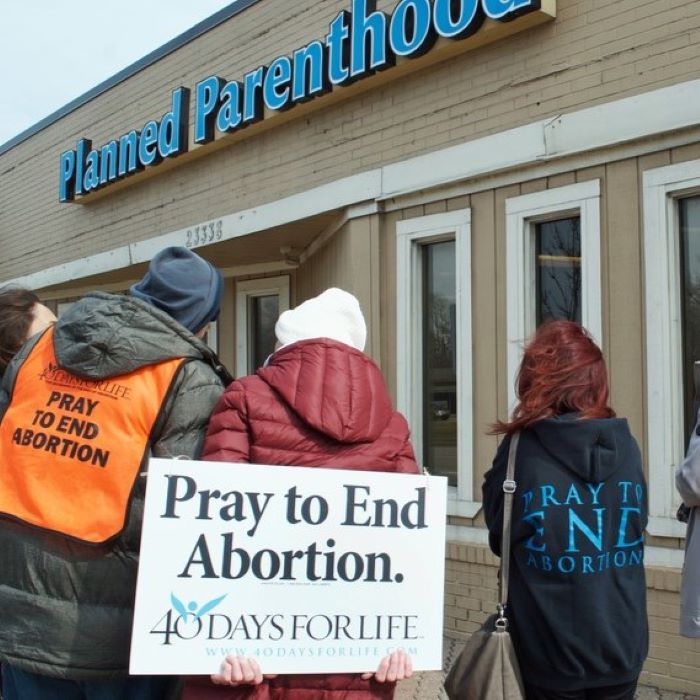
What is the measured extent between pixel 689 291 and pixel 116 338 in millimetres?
3784

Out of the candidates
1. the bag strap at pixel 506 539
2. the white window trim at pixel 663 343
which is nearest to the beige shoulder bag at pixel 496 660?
the bag strap at pixel 506 539

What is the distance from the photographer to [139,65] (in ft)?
35.5

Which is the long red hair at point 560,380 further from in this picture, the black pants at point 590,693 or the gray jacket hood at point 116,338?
the gray jacket hood at point 116,338

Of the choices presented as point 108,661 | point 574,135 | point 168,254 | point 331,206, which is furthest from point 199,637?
point 331,206

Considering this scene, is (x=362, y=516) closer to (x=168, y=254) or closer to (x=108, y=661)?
(x=108, y=661)

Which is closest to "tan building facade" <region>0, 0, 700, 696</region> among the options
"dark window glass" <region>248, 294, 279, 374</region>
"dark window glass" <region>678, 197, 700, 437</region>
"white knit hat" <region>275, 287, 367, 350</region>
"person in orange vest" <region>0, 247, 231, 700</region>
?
"dark window glass" <region>678, 197, 700, 437</region>

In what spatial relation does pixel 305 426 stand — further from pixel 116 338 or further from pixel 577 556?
pixel 577 556

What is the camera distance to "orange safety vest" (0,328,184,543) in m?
2.40

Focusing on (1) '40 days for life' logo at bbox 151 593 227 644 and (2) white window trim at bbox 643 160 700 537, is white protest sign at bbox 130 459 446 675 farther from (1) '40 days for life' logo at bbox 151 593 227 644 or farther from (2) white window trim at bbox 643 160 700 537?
(2) white window trim at bbox 643 160 700 537

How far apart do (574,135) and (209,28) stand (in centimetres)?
507

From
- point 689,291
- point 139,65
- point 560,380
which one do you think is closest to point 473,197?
point 689,291

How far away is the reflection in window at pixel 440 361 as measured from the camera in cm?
672

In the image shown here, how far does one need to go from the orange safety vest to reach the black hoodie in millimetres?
1069

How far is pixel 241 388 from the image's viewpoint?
95.2 inches
